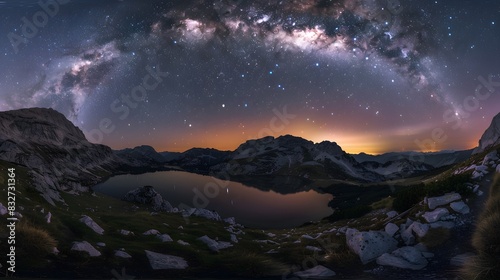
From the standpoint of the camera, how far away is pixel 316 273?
17.5 metres

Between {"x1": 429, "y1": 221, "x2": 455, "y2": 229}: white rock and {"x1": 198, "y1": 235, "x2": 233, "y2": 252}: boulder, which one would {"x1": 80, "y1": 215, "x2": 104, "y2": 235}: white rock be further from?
{"x1": 429, "y1": 221, "x2": 455, "y2": 229}: white rock

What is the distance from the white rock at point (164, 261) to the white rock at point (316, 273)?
758cm

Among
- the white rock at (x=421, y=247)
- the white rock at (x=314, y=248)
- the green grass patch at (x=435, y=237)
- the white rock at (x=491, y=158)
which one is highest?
the white rock at (x=491, y=158)

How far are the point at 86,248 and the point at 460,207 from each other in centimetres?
2480

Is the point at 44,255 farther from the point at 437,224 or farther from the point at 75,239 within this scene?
the point at 437,224

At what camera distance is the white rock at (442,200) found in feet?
75.3

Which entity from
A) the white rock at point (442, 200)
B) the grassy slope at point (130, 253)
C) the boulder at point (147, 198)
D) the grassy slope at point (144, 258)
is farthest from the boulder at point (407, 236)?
the boulder at point (147, 198)

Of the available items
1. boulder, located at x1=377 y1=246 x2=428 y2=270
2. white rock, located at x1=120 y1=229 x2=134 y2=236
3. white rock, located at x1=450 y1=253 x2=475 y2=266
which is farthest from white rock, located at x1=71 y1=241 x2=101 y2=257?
white rock, located at x1=450 y1=253 x2=475 y2=266

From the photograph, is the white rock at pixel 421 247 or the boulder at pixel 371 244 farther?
the boulder at pixel 371 244

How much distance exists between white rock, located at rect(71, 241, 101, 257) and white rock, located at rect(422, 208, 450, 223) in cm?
2174

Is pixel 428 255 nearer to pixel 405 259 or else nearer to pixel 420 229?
pixel 405 259

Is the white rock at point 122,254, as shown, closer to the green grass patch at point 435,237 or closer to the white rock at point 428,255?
the white rock at point 428,255

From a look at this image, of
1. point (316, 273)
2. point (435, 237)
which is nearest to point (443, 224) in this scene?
point (435, 237)

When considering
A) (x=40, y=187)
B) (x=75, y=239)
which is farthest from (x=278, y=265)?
(x=40, y=187)
